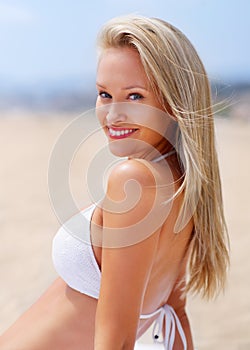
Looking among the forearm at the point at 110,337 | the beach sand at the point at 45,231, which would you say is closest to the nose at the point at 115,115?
the beach sand at the point at 45,231

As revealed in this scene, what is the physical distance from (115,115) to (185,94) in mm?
138

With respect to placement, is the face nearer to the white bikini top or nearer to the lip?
A: the lip

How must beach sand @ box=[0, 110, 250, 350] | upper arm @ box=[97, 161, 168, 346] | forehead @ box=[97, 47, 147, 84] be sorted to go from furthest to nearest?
1. beach sand @ box=[0, 110, 250, 350]
2. forehead @ box=[97, 47, 147, 84]
3. upper arm @ box=[97, 161, 168, 346]

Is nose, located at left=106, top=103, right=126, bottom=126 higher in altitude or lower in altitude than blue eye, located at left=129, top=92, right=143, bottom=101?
lower

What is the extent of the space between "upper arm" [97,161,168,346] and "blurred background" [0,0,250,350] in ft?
1.08

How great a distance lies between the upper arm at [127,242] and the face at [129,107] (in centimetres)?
12

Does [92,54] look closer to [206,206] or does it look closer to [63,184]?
[63,184]

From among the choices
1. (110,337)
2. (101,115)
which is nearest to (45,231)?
(101,115)

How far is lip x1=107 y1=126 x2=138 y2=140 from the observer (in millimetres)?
1126

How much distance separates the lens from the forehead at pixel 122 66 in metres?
1.10

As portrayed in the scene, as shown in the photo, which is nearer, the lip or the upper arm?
the upper arm

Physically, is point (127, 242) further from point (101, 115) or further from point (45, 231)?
point (45, 231)

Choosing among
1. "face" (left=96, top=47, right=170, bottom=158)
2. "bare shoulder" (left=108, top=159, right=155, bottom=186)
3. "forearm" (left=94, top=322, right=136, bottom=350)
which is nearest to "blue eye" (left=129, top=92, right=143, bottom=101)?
"face" (left=96, top=47, right=170, bottom=158)

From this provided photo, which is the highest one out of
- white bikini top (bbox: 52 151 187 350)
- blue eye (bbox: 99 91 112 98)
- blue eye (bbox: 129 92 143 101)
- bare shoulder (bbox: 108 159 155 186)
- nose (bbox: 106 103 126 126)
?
blue eye (bbox: 99 91 112 98)
